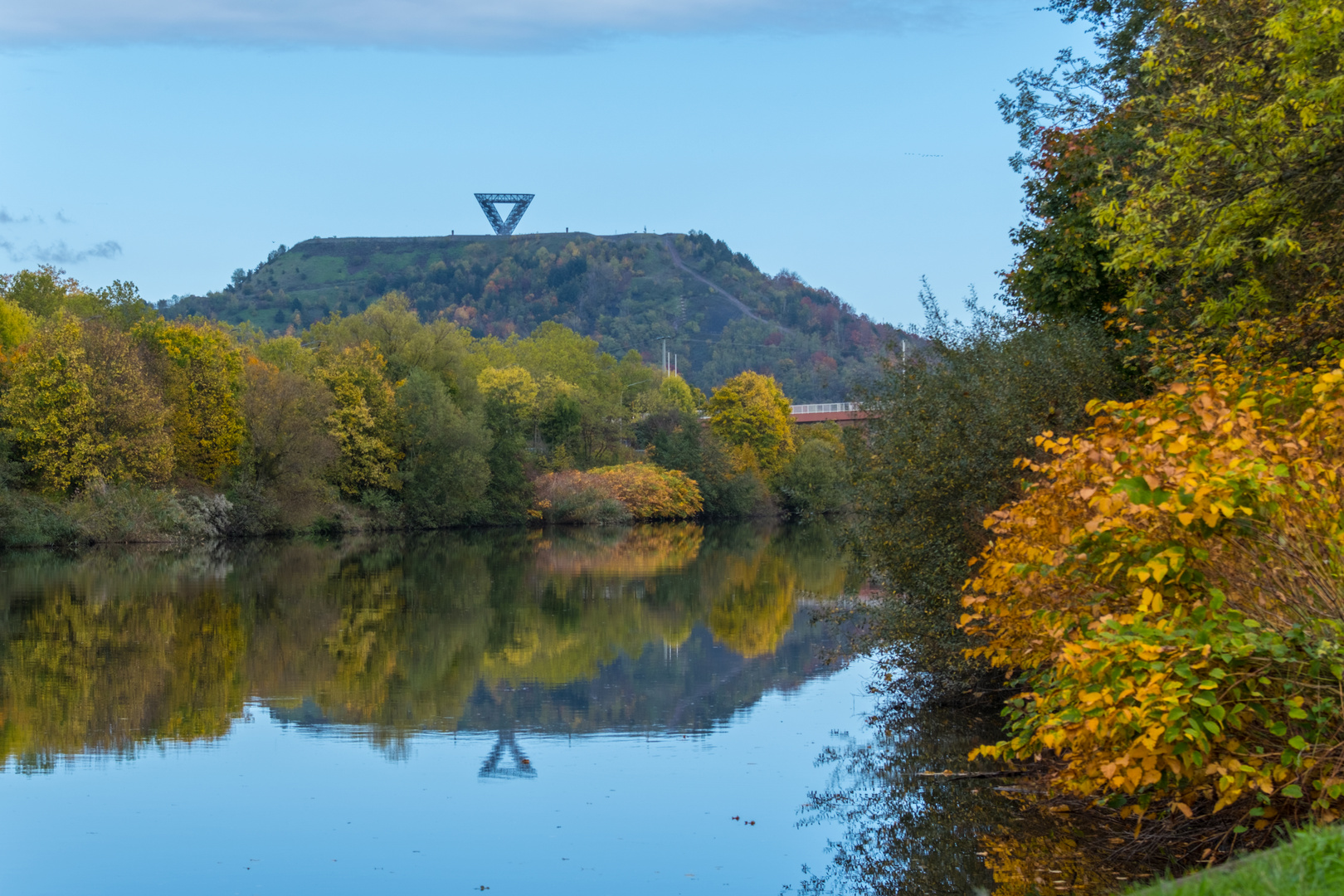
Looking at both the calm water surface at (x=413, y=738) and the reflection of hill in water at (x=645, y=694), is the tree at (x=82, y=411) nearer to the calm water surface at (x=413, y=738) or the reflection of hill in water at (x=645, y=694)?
the calm water surface at (x=413, y=738)

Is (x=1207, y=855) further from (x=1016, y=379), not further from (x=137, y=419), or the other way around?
(x=137, y=419)

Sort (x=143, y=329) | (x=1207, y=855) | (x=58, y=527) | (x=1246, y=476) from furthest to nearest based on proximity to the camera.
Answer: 1. (x=143, y=329)
2. (x=58, y=527)
3. (x=1207, y=855)
4. (x=1246, y=476)

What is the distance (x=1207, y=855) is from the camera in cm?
838

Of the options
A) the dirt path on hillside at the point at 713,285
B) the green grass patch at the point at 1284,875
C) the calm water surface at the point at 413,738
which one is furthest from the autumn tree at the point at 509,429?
the dirt path on hillside at the point at 713,285

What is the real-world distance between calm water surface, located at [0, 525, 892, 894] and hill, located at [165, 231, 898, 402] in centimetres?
10501

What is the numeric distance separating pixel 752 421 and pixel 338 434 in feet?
107

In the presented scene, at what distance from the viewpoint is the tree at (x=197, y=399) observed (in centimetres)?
5203

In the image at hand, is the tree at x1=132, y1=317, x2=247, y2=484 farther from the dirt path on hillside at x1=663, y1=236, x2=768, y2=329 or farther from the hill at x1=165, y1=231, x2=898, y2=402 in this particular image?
the dirt path on hillside at x1=663, y1=236, x2=768, y2=329

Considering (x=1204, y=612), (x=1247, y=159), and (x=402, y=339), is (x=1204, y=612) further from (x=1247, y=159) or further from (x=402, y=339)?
(x=402, y=339)

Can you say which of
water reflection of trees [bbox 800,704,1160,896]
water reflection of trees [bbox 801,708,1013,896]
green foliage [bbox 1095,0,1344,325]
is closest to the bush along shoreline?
water reflection of trees [bbox 801,708,1013,896]

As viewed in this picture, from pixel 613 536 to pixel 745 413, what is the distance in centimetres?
2621

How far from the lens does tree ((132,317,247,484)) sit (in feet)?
171

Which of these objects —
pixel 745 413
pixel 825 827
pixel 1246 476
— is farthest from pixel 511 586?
pixel 745 413

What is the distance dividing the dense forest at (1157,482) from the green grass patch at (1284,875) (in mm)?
1173
